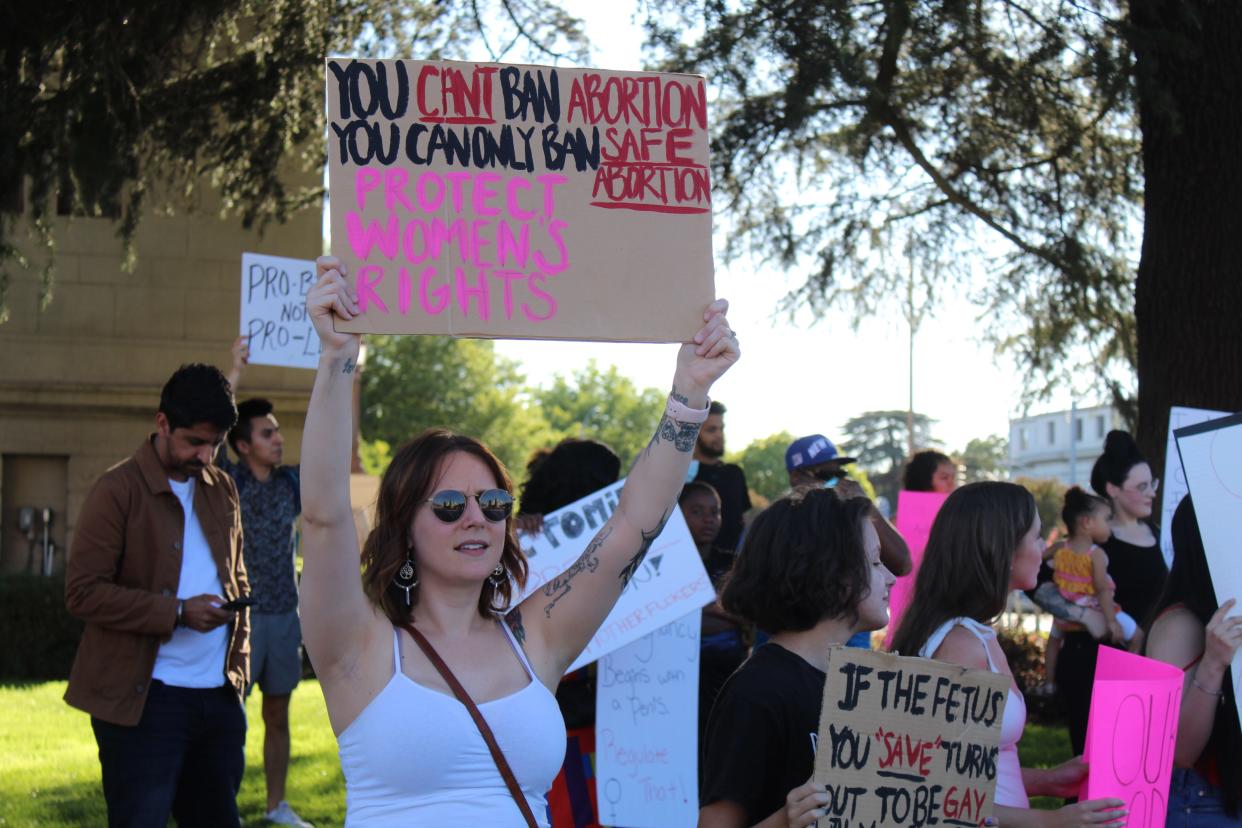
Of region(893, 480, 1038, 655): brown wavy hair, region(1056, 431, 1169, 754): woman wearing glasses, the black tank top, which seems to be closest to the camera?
region(893, 480, 1038, 655): brown wavy hair

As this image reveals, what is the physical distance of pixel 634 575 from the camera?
530 centimetres

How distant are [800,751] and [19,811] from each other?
5.63m

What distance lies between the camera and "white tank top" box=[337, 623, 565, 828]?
2.63 meters

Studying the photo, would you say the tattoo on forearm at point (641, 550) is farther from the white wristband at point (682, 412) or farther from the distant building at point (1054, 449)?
the distant building at point (1054, 449)

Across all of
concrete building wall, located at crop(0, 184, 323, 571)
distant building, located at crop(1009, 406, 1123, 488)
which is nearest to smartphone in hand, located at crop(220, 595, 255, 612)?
concrete building wall, located at crop(0, 184, 323, 571)

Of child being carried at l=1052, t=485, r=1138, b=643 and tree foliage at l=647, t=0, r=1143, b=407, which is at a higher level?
tree foliage at l=647, t=0, r=1143, b=407

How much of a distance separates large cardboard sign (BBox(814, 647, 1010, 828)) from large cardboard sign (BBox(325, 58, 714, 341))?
2.73 ft

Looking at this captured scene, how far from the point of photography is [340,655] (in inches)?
107

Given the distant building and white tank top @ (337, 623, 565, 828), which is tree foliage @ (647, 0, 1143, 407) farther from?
the distant building

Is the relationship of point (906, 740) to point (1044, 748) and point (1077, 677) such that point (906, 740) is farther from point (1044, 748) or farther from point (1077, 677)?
point (1044, 748)

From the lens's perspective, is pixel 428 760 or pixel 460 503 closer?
pixel 428 760

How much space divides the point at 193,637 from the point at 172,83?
18.4 feet

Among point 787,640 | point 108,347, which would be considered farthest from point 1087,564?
point 108,347

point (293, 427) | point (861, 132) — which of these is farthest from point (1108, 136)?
point (293, 427)
